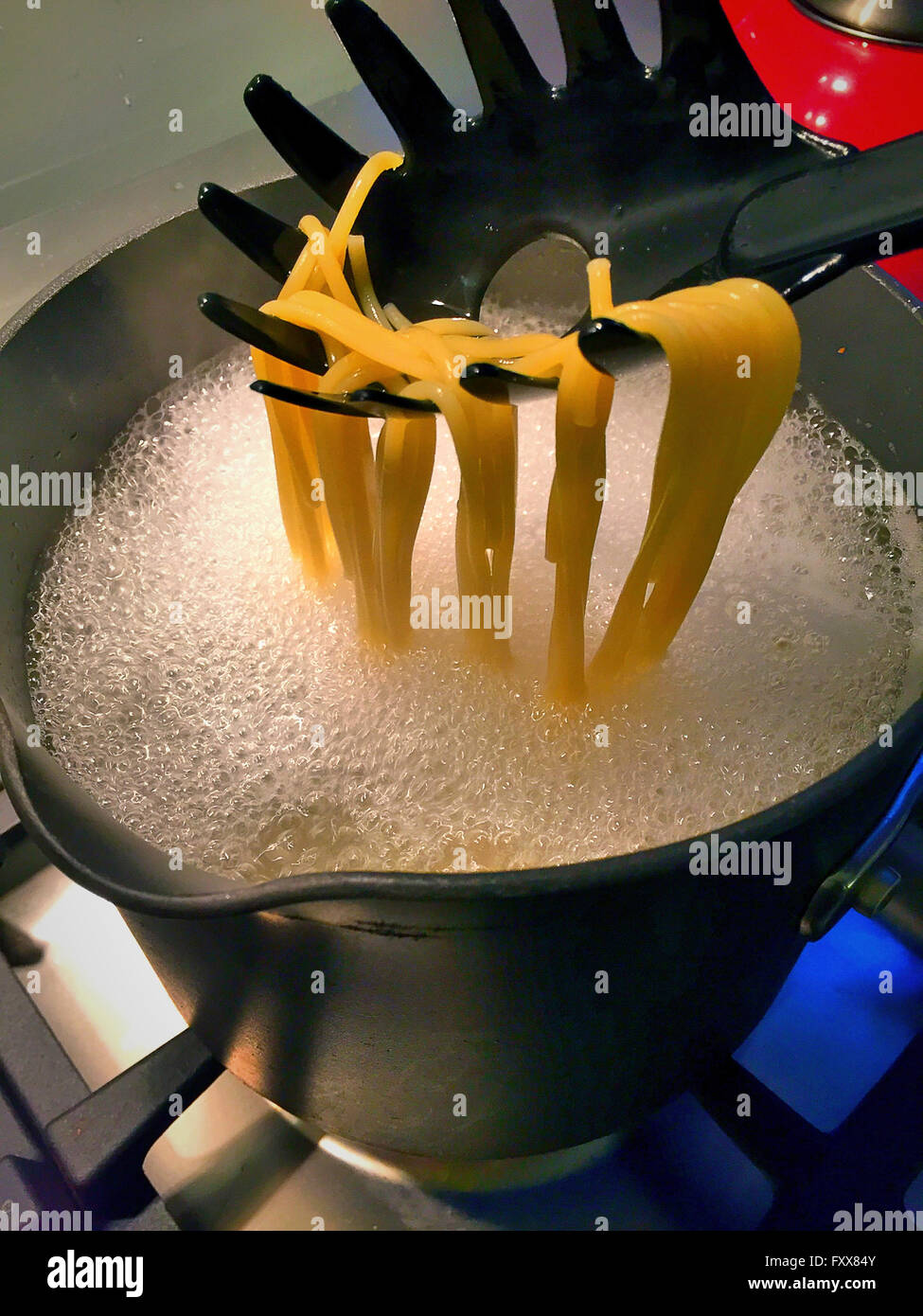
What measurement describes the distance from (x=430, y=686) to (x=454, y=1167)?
0.30 m

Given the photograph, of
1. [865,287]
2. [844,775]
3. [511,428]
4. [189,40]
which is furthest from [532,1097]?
[189,40]

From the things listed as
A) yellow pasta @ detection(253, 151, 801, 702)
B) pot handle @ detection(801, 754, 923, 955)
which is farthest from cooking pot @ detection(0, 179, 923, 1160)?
yellow pasta @ detection(253, 151, 801, 702)

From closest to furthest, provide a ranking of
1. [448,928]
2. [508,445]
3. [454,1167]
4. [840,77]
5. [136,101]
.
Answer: [448,928]
[508,445]
[454,1167]
[840,77]
[136,101]

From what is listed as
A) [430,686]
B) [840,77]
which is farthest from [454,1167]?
[840,77]

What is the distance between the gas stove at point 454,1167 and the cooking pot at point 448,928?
7cm

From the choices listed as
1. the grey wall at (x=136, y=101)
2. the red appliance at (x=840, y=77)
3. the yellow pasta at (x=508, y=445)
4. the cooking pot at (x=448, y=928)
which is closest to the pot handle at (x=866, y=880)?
the cooking pot at (x=448, y=928)

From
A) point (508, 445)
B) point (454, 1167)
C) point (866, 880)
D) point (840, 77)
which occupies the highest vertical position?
point (840, 77)

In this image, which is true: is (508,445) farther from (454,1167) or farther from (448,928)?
(454,1167)

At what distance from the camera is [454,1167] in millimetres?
633

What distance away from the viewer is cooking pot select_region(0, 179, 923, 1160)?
1.28 feet

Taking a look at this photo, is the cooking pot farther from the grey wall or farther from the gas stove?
the grey wall

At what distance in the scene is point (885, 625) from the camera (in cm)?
63

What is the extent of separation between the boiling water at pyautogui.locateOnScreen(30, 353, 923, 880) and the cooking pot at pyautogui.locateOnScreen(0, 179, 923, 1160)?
0.06 metres
